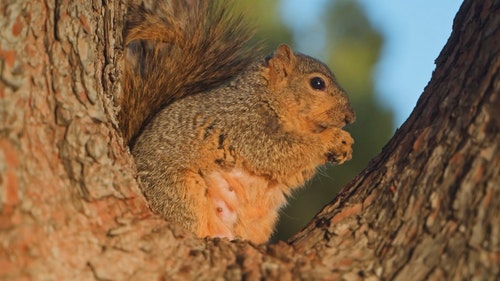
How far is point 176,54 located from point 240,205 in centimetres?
66

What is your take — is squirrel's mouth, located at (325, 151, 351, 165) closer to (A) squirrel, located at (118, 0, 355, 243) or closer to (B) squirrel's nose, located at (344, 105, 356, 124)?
(A) squirrel, located at (118, 0, 355, 243)

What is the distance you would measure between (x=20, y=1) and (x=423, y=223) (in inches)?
37.0

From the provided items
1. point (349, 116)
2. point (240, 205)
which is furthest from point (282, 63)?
point (240, 205)

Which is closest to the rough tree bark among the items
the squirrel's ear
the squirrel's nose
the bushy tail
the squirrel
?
the squirrel

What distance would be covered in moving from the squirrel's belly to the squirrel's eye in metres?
0.44

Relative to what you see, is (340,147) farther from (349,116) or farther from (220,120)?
(220,120)

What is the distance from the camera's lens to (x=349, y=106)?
2.65 meters

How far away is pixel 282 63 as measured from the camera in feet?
8.93

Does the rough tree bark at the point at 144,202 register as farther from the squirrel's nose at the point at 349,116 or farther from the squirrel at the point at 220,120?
the squirrel's nose at the point at 349,116

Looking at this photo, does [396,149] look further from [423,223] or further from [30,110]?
[30,110]

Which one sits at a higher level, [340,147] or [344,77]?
[344,77]

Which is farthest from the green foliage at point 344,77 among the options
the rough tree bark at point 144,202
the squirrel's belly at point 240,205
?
the rough tree bark at point 144,202

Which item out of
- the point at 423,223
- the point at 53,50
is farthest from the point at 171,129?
the point at 423,223

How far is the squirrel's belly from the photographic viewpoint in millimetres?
2363
